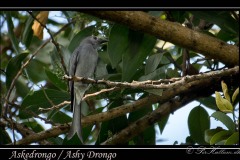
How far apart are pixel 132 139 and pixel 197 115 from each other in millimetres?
549

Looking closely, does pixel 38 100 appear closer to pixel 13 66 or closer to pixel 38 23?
pixel 13 66

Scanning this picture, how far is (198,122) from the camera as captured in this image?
4273 millimetres

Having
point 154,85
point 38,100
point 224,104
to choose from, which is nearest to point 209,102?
point 224,104

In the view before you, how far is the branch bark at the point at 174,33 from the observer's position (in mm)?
2934

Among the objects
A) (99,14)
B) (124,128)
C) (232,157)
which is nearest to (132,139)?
(124,128)

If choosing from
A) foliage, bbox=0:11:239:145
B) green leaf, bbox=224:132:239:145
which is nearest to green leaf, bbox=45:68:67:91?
foliage, bbox=0:11:239:145

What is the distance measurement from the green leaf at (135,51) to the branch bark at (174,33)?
1.40ft

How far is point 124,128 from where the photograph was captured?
156 inches

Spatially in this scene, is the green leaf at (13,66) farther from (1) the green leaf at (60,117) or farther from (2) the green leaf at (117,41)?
(2) the green leaf at (117,41)

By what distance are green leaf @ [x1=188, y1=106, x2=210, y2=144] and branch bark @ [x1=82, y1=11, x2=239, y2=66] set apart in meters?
1.23

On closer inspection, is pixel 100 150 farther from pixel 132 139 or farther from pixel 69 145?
pixel 132 139

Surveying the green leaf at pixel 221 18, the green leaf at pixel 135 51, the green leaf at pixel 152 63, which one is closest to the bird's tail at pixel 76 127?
the green leaf at pixel 135 51

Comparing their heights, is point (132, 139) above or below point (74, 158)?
above

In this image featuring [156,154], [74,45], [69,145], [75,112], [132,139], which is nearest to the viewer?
[156,154]
